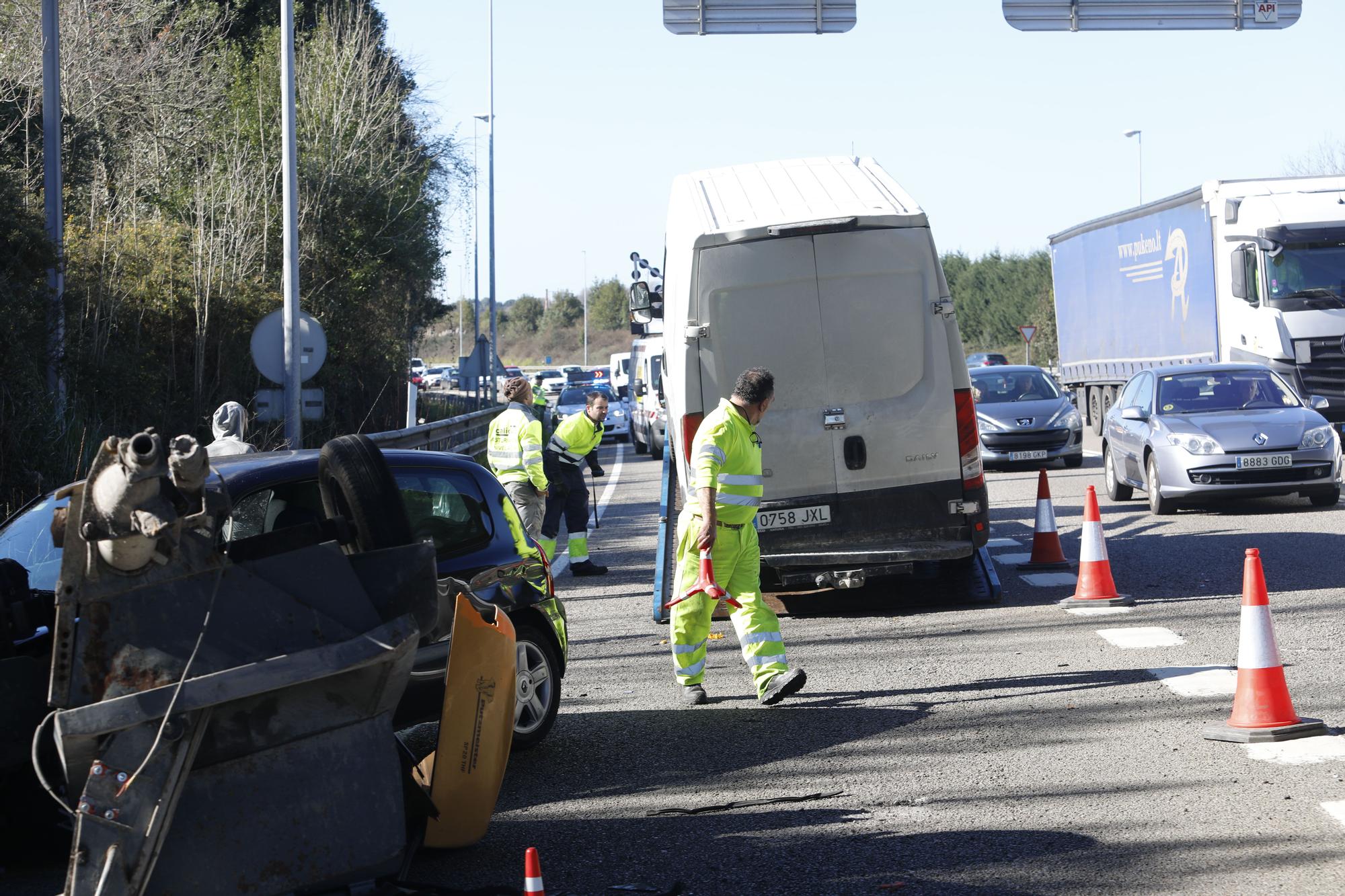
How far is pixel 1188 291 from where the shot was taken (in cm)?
2612

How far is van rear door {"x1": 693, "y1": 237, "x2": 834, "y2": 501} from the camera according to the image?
1038 centimetres

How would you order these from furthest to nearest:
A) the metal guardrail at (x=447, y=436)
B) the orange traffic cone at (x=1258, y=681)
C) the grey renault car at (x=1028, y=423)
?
the grey renault car at (x=1028, y=423), the metal guardrail at (x=447, y=436), the orange traffic cone at (x=1258, y=681)

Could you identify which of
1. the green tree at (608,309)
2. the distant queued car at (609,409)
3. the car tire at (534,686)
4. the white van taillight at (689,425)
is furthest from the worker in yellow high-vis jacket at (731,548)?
the green tree at (608,309)

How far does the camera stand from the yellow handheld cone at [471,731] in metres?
5.30

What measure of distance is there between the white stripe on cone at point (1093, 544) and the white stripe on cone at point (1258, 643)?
3.65m

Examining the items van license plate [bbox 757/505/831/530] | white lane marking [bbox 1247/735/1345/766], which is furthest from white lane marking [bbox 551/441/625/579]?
white lane marking [bbox 1247/735/1345/766]

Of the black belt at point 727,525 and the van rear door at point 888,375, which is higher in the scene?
the van rear door at point 888,375

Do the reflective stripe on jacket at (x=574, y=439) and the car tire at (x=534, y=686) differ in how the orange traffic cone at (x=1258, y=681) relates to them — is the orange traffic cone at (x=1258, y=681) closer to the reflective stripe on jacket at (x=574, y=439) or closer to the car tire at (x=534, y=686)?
the car tire at (x=534, y=686)

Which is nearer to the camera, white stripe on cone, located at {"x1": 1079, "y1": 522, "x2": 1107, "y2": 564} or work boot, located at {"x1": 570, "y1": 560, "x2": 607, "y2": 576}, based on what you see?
white stripe on cone, located at {"x1": 1079, "y1": 522, "x2": 1107, "y2": 564}

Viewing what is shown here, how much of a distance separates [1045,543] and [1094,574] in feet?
6.98

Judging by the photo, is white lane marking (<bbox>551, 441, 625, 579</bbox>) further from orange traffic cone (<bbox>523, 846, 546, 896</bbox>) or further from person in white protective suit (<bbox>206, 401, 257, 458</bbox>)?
orange traffic cone (<bbox>523, 846, 546, 896</bbox>)

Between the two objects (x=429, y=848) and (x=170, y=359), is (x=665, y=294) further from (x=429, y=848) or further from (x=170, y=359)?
(x=170, y=359)

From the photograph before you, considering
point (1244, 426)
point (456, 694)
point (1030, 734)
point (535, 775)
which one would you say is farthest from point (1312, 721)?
point (1244, 426)

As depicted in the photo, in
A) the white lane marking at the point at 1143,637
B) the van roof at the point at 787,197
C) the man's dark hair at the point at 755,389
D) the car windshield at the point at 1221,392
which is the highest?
the van roof at the point at 787,197
